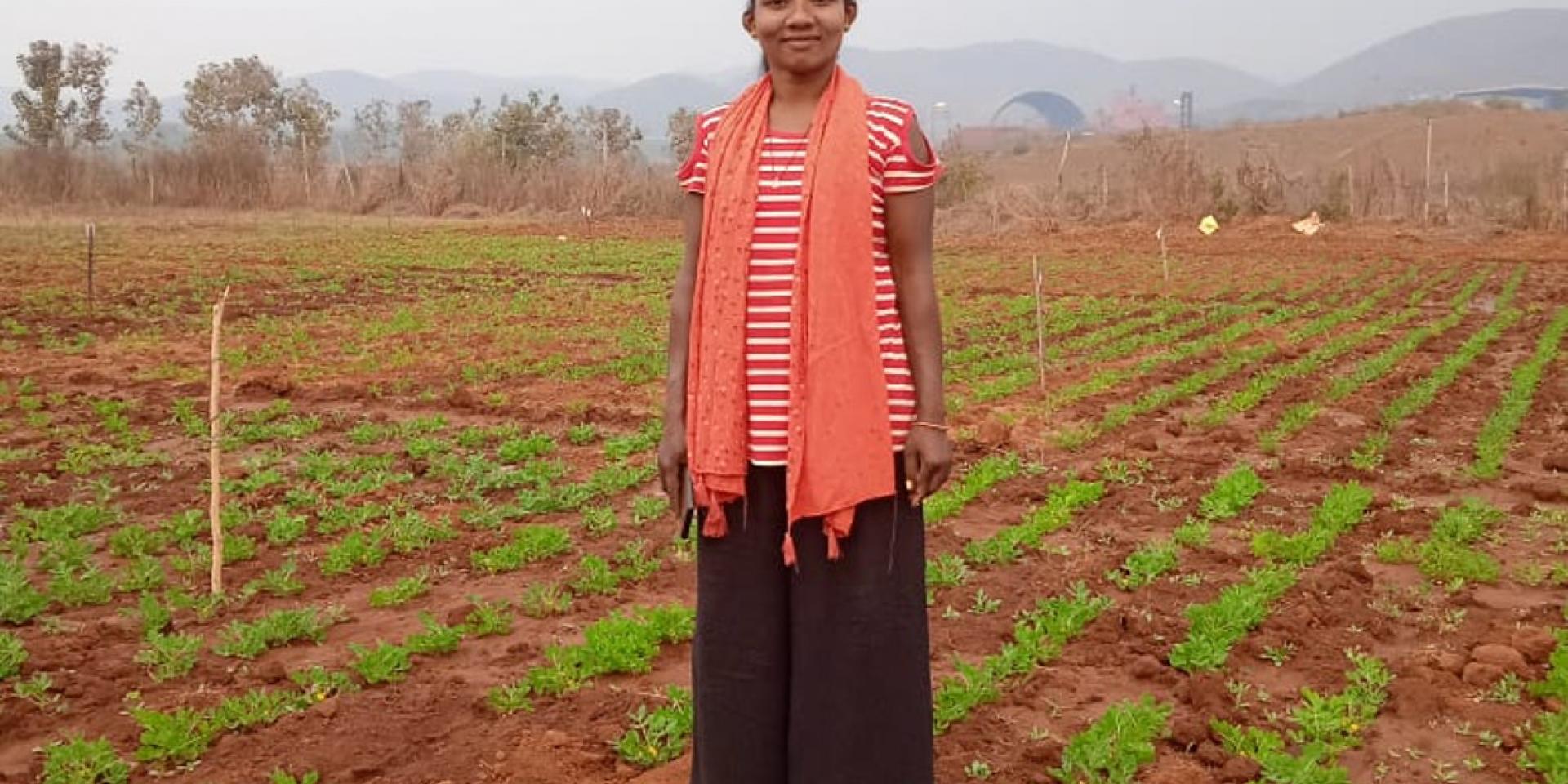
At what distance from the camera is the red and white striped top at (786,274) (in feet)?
7.06

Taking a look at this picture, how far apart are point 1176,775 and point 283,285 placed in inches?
616

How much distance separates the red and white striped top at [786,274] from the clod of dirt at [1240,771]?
67.0 inches

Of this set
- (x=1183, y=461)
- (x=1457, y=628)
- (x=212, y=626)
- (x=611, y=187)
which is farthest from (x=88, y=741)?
(x=611, y=187)

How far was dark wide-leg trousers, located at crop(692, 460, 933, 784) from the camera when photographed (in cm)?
224

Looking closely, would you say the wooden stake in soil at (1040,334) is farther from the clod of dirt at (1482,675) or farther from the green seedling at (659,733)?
the green seedling at (659,733)

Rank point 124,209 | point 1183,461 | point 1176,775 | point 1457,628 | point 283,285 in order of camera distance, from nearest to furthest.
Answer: point 1176,775 → point 1457,628 → point 1183,461 → point 283,285 → point 124,209

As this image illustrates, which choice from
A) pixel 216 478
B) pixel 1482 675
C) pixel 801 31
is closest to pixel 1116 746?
pixel 1482 675

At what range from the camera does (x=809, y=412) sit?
7.06 ft

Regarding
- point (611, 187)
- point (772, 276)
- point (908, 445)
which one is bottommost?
point (908, 445)

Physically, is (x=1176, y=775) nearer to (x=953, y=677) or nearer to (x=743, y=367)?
(x=953, y=677)

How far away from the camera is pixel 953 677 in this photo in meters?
3.94

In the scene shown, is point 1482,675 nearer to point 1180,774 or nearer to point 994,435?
point 1180,774

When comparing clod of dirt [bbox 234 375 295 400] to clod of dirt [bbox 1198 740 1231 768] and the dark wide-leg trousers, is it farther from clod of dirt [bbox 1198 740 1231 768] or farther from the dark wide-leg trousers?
the dark wide-leg trousers

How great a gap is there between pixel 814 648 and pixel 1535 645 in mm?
3124
